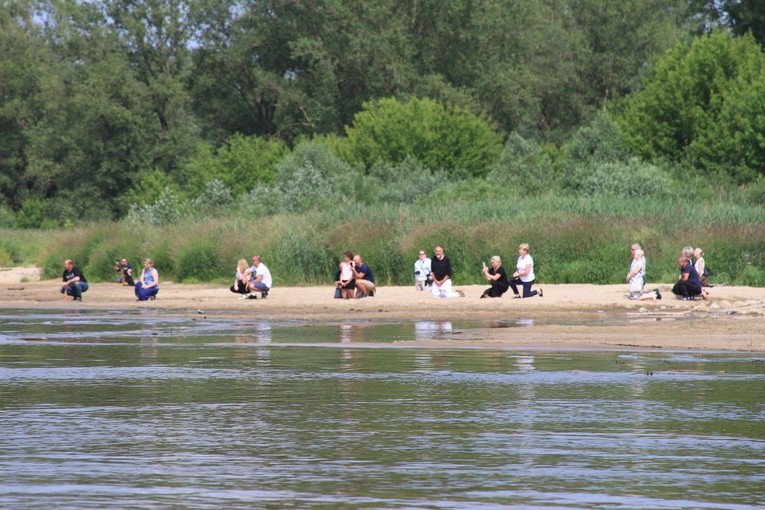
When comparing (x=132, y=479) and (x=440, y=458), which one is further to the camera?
(x=440, y=458)

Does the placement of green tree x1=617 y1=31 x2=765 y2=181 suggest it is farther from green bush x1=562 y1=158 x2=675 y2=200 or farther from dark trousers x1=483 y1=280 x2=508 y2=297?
dark trousers x1=483 y1=280 x2=508 y2=297

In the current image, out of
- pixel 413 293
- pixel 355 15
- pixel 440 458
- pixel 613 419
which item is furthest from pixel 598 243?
pixel 355 15

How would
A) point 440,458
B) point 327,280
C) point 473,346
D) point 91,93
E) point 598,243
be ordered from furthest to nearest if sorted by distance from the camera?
point 91,93 < point 327,280 < point 598,243 < point 473,346 < point 440,458

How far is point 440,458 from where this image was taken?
11.4 m

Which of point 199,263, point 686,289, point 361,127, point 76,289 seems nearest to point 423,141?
point 361,127

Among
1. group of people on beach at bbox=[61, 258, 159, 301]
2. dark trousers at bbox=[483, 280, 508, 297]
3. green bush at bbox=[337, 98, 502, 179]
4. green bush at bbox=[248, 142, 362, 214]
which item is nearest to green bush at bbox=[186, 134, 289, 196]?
green bush at bbox=[337, 98, 502, 179]

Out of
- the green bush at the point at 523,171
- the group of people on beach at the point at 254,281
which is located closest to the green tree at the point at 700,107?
the green bush at the point at 523,171

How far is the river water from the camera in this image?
997cm

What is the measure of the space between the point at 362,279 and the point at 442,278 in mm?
2000

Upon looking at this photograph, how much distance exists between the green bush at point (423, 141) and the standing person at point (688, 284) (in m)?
38.9

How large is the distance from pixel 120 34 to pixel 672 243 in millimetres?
58961

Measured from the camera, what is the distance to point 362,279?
3334 cm

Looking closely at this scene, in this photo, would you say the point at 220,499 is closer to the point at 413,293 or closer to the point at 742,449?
the point at 742,449

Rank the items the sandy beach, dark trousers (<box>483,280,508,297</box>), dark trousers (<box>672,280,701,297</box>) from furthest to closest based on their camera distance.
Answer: dark trousers (<box>483,280,508,297</box>) → dark trousers (<box>672,280,701,297</box>) → the sandy beach
